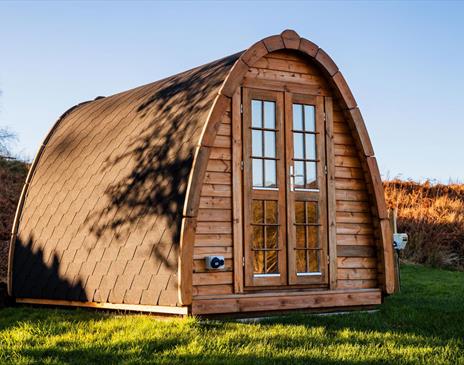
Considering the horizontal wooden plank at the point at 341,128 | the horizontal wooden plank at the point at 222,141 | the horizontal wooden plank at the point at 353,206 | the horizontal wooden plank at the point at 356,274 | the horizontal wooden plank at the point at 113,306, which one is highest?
the horizontal wooden plank at the point at 341,128

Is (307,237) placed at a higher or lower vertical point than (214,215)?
lower

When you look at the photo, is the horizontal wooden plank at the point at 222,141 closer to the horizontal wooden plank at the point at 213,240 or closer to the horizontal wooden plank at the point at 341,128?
the horizontal wooden plank at the point at 213,240

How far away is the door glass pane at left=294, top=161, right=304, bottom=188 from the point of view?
32.4ft

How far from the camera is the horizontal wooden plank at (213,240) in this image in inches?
352

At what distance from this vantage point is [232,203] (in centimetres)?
924

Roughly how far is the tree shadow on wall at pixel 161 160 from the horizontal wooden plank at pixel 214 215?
1.25 ft

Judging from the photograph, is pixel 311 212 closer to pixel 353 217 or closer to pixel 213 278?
pixel 353 217

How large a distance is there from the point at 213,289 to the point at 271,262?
0.91 meters

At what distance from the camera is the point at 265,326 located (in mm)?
8461

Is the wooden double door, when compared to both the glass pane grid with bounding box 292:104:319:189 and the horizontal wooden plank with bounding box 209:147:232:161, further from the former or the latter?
the horizontal wooden plank with bounding box 209:147:232:161

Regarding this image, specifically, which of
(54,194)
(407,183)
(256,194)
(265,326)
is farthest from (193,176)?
(407,183)

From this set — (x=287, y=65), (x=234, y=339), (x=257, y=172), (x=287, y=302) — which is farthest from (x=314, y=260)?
(x=234, y=339)

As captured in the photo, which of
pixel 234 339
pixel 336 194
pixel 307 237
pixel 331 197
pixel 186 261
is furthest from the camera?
pixel 336 194

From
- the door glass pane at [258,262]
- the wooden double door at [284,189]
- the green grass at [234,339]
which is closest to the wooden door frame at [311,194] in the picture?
the wooden double door at [284,189]
